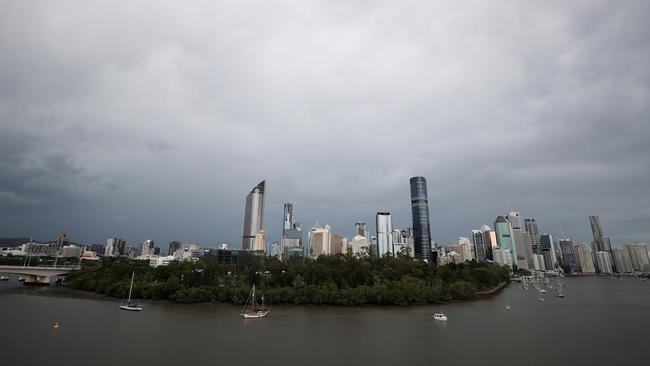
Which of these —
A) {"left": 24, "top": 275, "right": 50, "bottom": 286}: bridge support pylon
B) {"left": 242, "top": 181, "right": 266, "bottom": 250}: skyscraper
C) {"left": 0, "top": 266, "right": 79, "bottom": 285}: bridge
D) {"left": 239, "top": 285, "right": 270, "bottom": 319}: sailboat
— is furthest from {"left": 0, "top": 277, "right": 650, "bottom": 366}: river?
{"left": 242, "top": 181, "right": 266, "bottom": 250}: skyscraper

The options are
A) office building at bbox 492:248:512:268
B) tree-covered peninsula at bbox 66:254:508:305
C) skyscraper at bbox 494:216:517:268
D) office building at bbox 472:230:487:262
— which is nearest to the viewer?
tree-covered peninsula at bbox 66:254:508:305

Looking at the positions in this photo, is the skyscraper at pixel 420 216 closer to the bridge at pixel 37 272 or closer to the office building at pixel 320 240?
the office building at pixel 320 240

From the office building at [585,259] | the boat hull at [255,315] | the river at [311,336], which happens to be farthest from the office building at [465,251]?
the boat hull at [255,315]

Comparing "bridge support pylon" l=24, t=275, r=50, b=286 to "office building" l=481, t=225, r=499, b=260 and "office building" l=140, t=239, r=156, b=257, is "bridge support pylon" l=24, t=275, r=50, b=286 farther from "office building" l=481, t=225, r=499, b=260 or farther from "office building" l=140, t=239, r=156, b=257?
"office building" l=481, t=225, r=499, b=260

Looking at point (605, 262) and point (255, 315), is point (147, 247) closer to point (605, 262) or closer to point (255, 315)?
point (255, 315)

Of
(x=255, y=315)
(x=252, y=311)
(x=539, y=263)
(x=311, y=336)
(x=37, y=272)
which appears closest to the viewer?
(x=311, y=336)

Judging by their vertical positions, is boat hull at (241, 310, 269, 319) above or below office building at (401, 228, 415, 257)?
below

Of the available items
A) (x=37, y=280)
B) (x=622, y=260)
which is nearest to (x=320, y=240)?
(x=37, y=280)

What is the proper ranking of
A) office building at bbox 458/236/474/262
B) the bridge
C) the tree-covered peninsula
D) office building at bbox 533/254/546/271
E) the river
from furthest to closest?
office building at bbox 533/254/546/271
office building at bbox 458/236/474/262
the bridge
the tree-covered peninsula
the river
